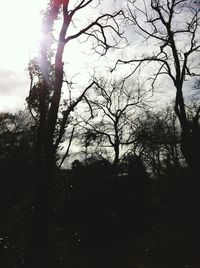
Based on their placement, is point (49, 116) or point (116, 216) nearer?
point (49, 116)

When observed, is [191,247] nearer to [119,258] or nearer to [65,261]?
[119,258]

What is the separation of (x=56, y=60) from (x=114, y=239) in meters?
11.8

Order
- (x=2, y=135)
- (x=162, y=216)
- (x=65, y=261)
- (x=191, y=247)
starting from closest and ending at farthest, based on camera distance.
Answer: (x=65, y=261), (x=191, y=247), (x=162, y=216), (x=2, y=135)

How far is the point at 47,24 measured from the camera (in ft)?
→ 41.0

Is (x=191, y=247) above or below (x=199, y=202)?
below

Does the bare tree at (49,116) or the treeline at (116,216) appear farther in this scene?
the treeline at (116,216)

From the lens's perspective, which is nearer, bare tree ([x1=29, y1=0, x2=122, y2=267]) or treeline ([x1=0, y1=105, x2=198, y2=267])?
bare tree ([x1=29, y1=0, x2=122, y2=267])

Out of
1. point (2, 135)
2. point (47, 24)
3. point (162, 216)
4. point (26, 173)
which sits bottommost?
point (162, 216)

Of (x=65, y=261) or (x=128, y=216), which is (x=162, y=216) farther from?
(x=65, y=261)

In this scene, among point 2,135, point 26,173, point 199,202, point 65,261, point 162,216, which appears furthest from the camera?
point 2,135

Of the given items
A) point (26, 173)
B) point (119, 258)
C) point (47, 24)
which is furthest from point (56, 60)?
point (26, 173)

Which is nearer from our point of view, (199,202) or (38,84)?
(199,202)

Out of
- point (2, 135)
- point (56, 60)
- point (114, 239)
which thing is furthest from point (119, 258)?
point (2, 135)

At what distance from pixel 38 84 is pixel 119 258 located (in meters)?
10.2
